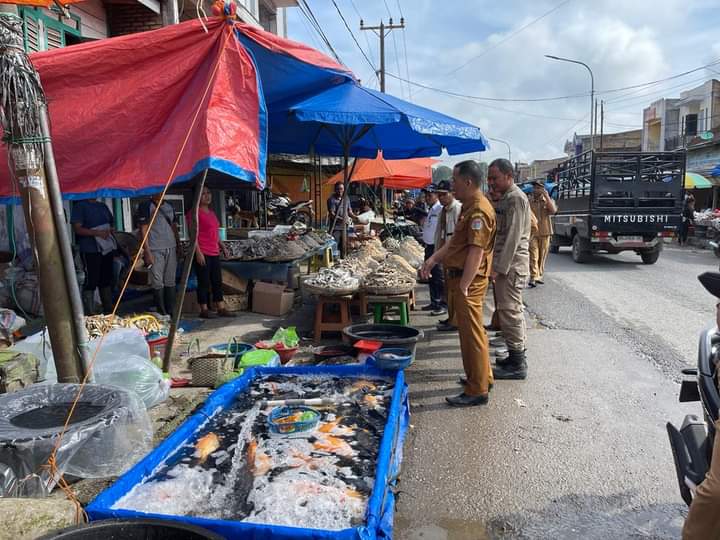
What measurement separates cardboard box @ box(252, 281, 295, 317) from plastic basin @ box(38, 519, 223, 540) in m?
5.97

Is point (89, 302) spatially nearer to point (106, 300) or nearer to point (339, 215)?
point (106, 300)

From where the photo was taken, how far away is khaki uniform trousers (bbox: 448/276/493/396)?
470 centimetres

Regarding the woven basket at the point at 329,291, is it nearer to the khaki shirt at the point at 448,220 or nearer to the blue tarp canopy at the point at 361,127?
the khaki shirt at the point at 448,220

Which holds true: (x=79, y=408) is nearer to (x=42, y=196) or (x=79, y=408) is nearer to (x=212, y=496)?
(x=212, y=496)

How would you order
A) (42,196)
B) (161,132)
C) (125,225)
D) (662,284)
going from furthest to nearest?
1. (662,284)
2. (125,225)
3. (161,132)
4. (42,196)

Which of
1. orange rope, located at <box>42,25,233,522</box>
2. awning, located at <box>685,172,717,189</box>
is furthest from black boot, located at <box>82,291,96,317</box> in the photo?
awning, located at <box>685,172,717,189</box>

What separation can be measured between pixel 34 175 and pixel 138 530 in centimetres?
245

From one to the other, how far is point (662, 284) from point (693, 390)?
30.1ft

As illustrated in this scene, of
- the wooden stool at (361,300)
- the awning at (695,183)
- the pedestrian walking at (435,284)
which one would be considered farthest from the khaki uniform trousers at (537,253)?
the awning at (695,183)

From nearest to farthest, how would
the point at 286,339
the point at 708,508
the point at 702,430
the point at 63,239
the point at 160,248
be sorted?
1. the point at 708,508
2. the point at 702,430
3. the point at 63,239
4. the point at 286,339
5. the point at 160,248

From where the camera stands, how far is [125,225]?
32.2 feet

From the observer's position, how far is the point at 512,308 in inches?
216

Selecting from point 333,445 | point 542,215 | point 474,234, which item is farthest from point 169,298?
point 542,215

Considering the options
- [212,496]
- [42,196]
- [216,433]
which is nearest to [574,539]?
[212,496]
